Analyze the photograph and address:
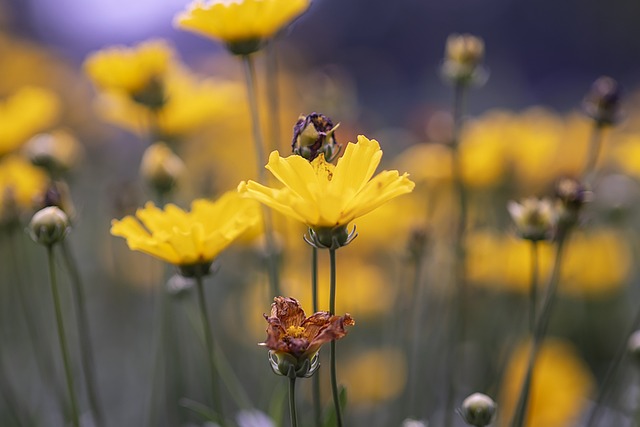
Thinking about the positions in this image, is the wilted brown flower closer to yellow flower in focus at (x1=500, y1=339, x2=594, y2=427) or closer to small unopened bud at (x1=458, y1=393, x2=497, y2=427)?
small unopened bud at (x1=458, y1=393, x2=497, y2=427)

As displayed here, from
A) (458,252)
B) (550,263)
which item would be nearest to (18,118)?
(458,252)

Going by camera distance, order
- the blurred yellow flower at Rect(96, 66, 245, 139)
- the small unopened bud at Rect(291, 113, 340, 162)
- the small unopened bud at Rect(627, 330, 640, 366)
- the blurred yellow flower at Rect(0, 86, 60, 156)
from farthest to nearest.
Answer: the blurred yellow flower at Rect(96, 66, 245, 139)
the blurred yellow flower at Rect(0, 86, 60, 156)
the small unopened bud at Rect(627, 330, 640, 366)
the small unopened bud at Rect(291, 113, 340, 162)

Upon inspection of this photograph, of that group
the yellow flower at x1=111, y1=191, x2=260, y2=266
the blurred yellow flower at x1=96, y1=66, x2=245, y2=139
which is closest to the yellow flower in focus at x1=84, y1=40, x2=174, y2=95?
the blurred yellow flower at x1=96, y1=66, x2=245, y2=139

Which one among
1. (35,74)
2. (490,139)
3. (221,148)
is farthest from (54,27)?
(490,139)

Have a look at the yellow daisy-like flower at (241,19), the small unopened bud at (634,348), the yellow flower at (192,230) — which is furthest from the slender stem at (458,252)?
the yellow flower at (192,230)

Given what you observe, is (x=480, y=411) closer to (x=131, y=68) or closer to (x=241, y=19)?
(x=241, y=19)

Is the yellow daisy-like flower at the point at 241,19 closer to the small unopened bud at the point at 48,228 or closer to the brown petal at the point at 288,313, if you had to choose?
the small unopened bud at the point at 48,228
